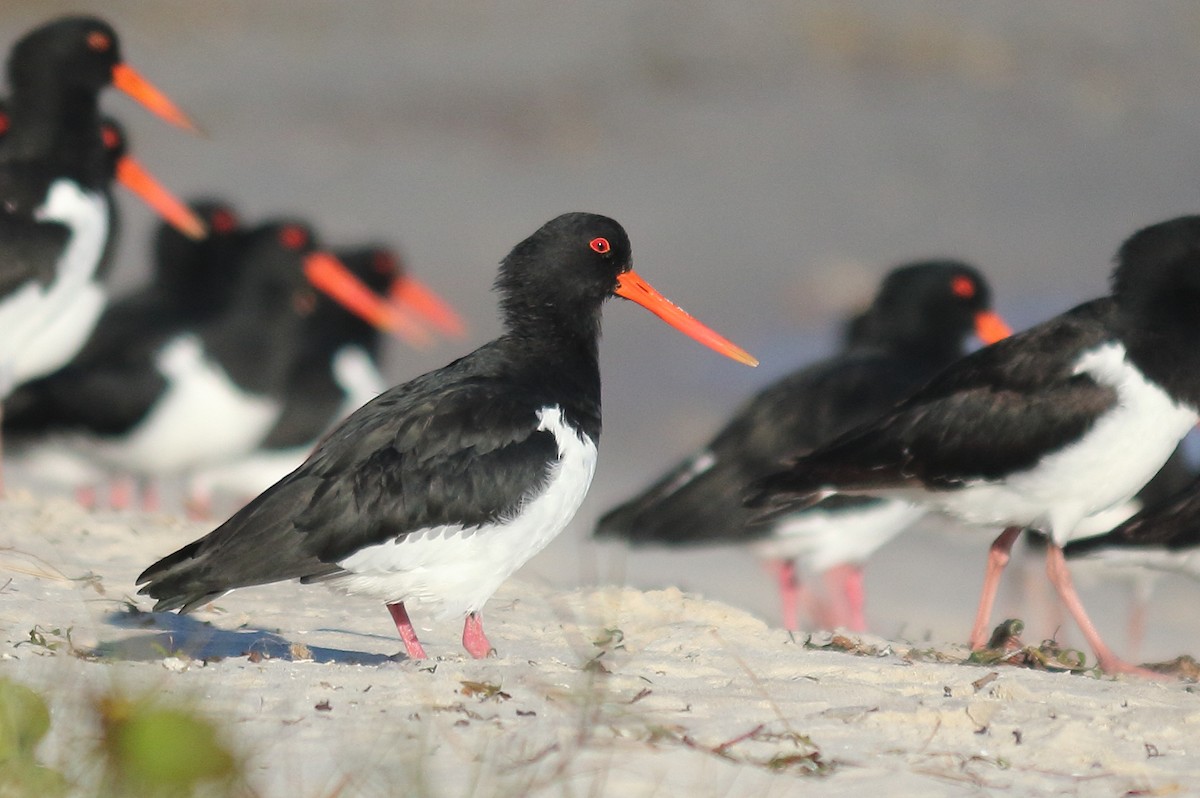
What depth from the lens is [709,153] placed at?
21.8 meters

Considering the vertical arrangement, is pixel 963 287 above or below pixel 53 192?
below

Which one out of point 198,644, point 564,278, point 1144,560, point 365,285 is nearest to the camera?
point 198,644

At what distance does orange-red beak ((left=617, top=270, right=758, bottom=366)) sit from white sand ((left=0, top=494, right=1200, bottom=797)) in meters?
1.04

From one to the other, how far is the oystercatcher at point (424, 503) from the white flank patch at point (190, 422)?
207 inches

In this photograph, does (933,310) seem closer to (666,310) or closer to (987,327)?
(987,327)

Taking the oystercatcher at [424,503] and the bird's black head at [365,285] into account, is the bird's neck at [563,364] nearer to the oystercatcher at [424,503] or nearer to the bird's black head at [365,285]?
the oystercatcher at [424,503]

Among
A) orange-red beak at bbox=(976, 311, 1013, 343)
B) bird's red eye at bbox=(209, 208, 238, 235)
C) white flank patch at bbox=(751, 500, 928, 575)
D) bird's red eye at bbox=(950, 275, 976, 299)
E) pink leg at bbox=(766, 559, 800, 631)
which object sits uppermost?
bird's red eye at bbox=(209, 208, 238, 235)

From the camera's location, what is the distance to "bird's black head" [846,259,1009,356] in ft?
30.1

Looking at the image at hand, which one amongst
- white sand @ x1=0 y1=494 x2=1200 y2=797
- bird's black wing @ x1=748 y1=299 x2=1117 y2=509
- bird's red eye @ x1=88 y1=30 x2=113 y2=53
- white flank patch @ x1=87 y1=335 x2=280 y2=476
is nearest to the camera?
white sand @ x1=0 y1=494 x2=1200 y2=797

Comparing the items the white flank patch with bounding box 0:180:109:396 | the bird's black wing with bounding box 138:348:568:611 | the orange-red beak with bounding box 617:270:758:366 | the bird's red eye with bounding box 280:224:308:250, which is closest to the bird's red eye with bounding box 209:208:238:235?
the bird's red eye with bounding box 280:224:308:250

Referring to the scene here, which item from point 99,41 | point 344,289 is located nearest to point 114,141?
point 99,41

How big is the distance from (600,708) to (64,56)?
655cm

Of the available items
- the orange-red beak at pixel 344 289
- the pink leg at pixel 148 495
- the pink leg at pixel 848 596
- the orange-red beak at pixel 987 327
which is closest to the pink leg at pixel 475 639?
the pink leg at pixel 848 596

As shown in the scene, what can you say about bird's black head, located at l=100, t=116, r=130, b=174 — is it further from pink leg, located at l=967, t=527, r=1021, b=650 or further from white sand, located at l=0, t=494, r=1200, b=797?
pink leg, located at l=967, t=527, r=1021, b=650
